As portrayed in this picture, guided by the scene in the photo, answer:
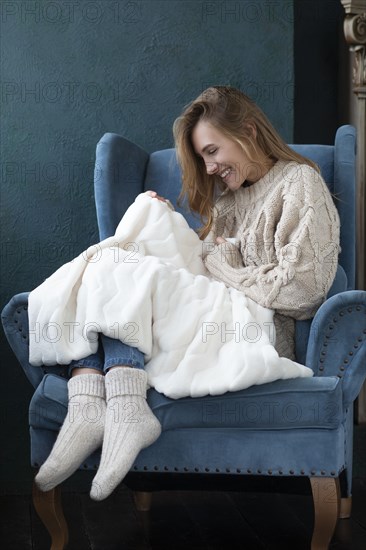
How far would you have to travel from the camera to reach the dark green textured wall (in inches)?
115

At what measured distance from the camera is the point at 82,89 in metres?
2.94

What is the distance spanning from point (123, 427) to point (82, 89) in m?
1.38

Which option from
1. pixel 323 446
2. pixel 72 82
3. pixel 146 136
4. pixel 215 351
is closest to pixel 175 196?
pixel 146 136

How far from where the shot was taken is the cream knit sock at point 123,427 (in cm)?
193

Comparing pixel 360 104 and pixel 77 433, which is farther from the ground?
pixel 360 104

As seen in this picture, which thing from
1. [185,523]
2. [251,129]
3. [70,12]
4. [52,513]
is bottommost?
[185,523]

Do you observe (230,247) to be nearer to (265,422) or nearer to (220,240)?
(220,240)

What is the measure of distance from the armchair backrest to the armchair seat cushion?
0.64m

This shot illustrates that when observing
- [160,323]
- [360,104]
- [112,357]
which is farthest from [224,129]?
[360,104]

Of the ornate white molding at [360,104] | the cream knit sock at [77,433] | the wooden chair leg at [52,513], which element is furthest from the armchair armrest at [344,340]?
the ornate white molding at [360,104]

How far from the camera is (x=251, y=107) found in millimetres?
2545

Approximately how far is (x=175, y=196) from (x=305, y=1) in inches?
43.4

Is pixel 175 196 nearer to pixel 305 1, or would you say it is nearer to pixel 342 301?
pixel 342 301

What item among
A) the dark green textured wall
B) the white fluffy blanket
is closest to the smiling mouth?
the white fluffy blanket
